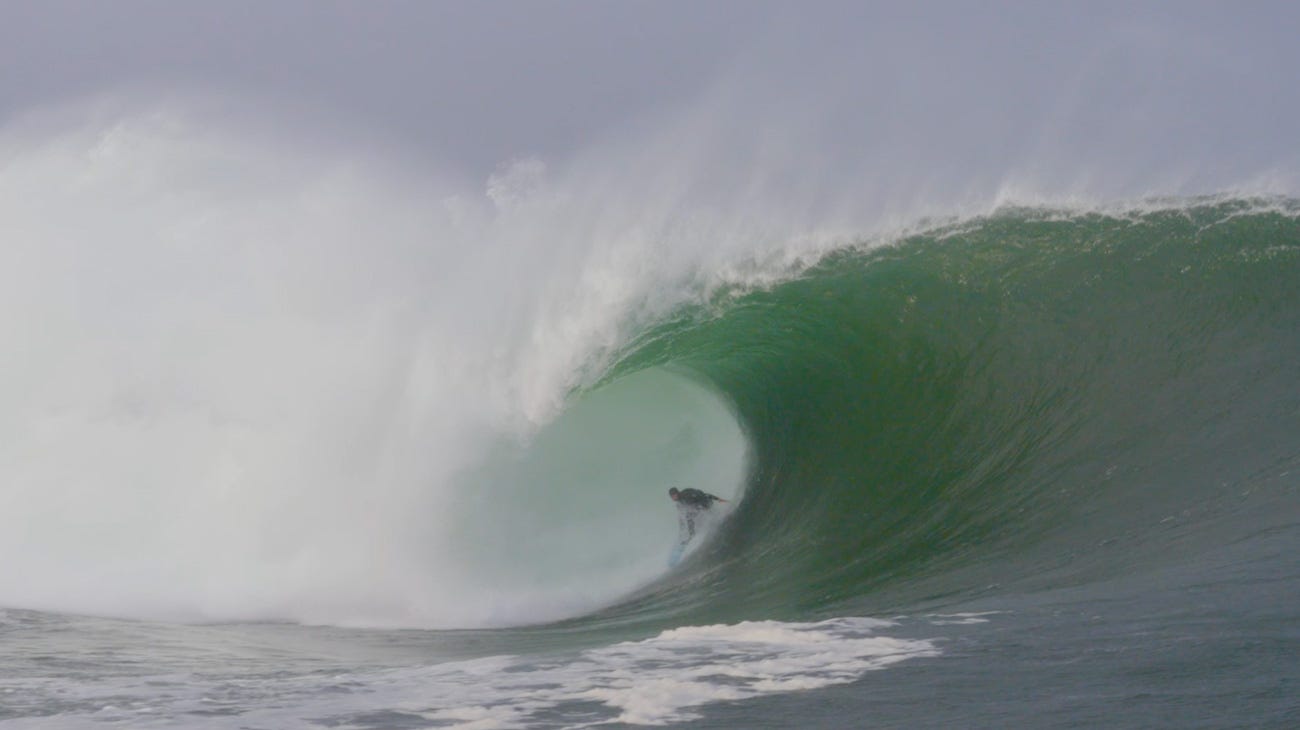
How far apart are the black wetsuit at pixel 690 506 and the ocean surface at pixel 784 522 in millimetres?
169

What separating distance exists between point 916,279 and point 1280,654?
7.56 metres

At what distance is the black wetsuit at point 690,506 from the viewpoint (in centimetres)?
1088

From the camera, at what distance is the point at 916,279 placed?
12102 mm

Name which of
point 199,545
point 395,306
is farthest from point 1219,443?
point 199,545

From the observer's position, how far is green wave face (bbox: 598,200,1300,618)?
8344 mm

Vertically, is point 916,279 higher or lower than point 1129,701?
higher

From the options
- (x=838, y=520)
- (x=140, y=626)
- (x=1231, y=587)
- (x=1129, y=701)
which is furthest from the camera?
(x=838, y=520)

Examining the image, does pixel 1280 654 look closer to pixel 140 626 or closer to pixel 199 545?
pixel 140 626

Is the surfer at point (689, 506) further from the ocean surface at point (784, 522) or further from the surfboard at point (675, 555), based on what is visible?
the ocean surface at point (784, 522)

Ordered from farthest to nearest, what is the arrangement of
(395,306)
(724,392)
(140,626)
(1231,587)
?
(724,392), (395,306), (140,626), (1231,587)

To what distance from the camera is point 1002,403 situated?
35.4 ft

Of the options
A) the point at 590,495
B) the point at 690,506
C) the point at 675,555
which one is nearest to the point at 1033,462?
the point at 690,506

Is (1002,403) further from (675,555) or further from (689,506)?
(675,555)

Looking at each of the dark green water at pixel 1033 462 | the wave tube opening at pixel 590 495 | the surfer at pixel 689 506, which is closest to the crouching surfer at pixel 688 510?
the surfer at pixel 689 506
